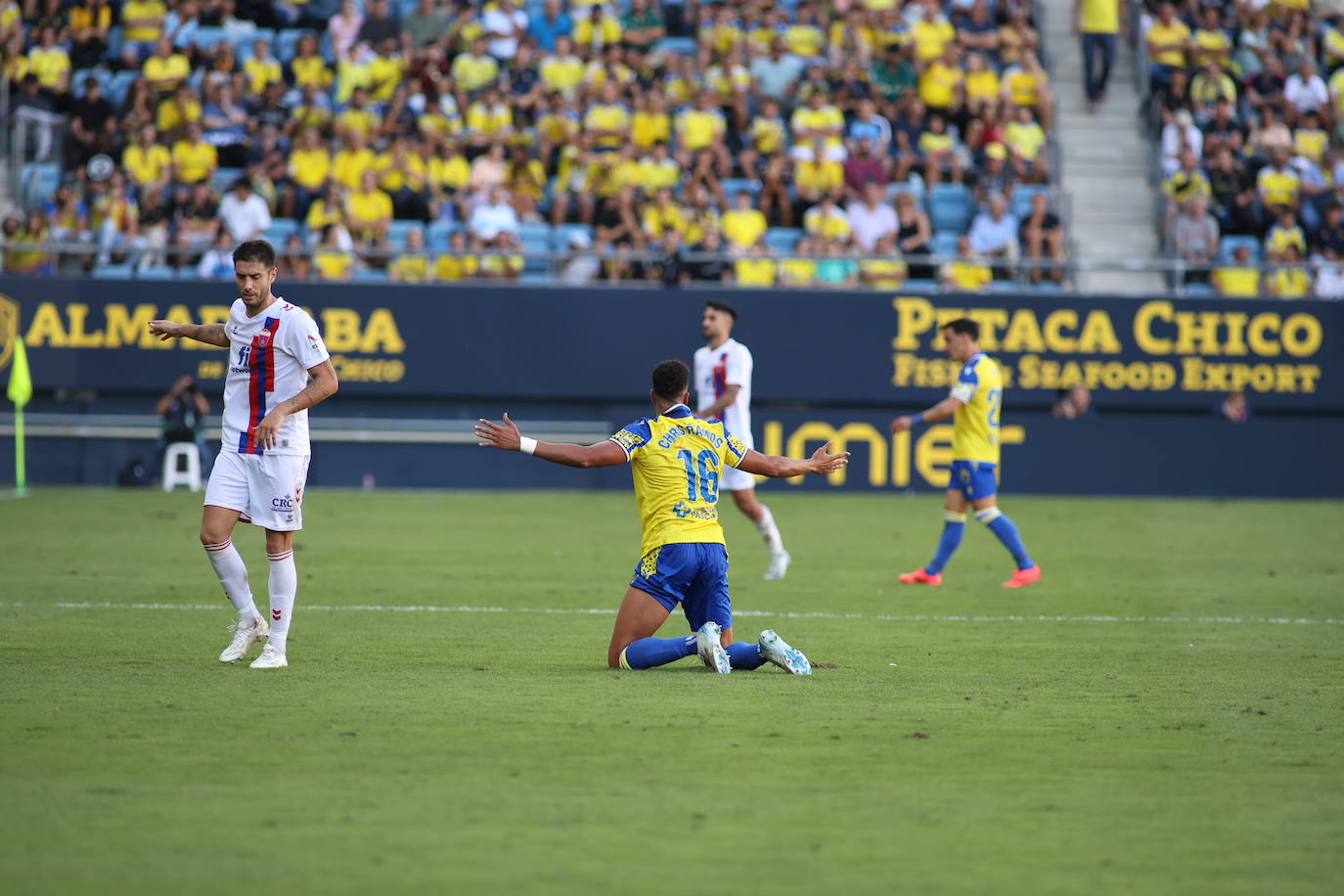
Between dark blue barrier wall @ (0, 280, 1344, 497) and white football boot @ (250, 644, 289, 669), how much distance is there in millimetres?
14717

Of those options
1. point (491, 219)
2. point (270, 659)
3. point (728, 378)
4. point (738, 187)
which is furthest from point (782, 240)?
point (270, 659)

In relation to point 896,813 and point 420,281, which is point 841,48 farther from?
point 896,813

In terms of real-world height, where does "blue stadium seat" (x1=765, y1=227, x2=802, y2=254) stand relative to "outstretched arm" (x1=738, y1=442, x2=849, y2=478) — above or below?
above

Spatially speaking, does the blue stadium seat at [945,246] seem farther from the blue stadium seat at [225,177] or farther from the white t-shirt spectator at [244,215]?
the blue stadium seat at [225,177]

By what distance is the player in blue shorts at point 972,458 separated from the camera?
13.6 meters

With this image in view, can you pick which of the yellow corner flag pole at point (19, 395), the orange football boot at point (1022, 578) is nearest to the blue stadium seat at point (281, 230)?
the yellow corner flag pole at point (19, 395)

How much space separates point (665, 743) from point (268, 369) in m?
3.39

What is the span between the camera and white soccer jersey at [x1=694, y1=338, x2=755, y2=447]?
46.4 ft

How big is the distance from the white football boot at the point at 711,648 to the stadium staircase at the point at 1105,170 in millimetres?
16915

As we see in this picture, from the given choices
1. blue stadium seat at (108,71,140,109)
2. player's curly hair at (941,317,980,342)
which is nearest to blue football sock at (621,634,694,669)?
player's curly hair at (941,317,980,342)

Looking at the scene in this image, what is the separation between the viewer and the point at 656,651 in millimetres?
8617

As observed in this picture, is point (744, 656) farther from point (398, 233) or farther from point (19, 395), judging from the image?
point (19, 395)

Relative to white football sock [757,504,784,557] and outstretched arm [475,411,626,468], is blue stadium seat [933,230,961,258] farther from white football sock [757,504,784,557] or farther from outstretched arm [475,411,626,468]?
outstretched arm [475,411,626,468]

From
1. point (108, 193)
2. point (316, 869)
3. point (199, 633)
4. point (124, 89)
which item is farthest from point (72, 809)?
point (124, 89)
